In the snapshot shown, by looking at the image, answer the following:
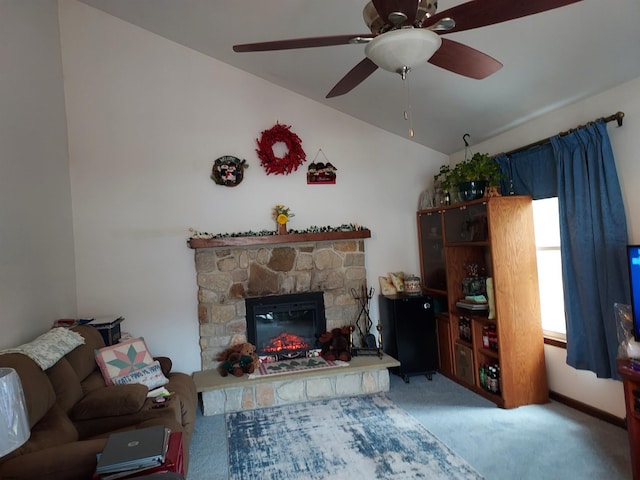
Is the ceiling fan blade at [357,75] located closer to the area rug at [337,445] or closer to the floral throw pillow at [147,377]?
the area rug at [337,445]

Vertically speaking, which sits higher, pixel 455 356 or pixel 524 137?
pixel 524 137

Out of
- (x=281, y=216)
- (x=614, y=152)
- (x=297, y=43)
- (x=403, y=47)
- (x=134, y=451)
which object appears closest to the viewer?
(x=403, y=47)

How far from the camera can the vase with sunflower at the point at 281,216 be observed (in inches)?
165

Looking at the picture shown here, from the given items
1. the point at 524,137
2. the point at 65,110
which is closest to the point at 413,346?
the point at 524,137

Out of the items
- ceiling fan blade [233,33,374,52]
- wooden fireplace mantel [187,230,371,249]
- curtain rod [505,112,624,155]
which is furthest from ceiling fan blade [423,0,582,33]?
wooden fireplace mantel [187,230,371,249]

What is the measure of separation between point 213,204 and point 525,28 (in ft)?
A: 9.85

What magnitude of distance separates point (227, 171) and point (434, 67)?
7.06 ft

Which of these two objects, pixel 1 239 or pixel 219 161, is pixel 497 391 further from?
pixel 1 239

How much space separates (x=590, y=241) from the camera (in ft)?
9.51

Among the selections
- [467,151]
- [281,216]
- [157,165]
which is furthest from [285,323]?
[467,151]

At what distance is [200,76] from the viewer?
4180mm

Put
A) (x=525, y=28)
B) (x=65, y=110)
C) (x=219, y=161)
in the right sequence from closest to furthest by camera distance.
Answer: (x=525, y=28) < (x=65, y=110) < (x=219, y=161)

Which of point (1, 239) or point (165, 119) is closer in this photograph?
point (1, 239)

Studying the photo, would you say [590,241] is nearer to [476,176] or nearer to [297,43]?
[476,176]
